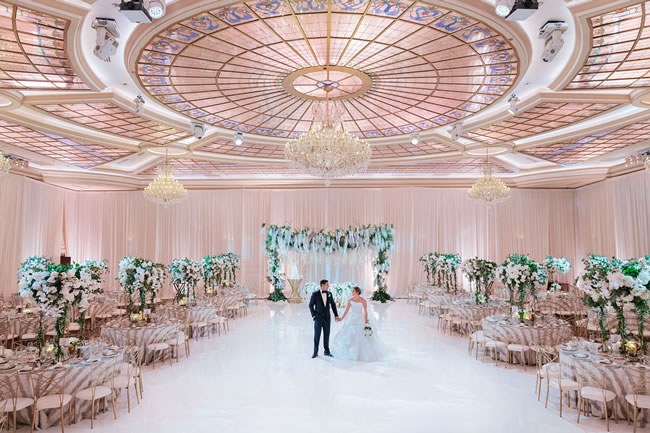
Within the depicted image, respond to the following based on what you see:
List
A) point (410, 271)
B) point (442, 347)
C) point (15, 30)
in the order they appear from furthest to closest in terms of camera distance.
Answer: point (410, 271) < point (442, 347) < point (15, 30)

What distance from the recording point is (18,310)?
10.5m

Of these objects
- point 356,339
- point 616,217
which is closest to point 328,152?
point 356,339

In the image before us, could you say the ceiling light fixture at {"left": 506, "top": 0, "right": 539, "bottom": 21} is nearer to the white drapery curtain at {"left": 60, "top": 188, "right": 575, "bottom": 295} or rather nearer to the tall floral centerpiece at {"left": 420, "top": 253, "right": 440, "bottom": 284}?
the tall floral centerpiece at {"left": 420, "top": 253, "right": 440, "bottom": 284}

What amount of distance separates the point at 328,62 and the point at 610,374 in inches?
222

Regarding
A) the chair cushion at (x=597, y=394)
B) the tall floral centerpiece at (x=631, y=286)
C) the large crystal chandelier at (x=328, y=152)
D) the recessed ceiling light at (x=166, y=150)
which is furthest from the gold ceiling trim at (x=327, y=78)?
the recessed ceiling light at (x=166, y=150)

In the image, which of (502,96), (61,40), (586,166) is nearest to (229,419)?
(61,40)

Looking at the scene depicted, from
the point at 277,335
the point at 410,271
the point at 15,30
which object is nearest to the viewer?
the point at 15,30

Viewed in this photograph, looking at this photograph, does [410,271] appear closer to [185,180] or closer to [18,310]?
[185,180]

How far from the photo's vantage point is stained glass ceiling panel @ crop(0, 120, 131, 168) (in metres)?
10.3

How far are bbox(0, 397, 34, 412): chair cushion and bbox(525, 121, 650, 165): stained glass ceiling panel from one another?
1201cm

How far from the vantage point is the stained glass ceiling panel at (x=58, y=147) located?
10.3 meters

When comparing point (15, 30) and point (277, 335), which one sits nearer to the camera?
point (15, 30)

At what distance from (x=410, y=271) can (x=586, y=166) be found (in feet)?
24.8

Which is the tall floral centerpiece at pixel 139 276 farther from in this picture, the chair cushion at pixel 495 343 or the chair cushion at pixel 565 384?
the chair cushion at pixel 565 384
